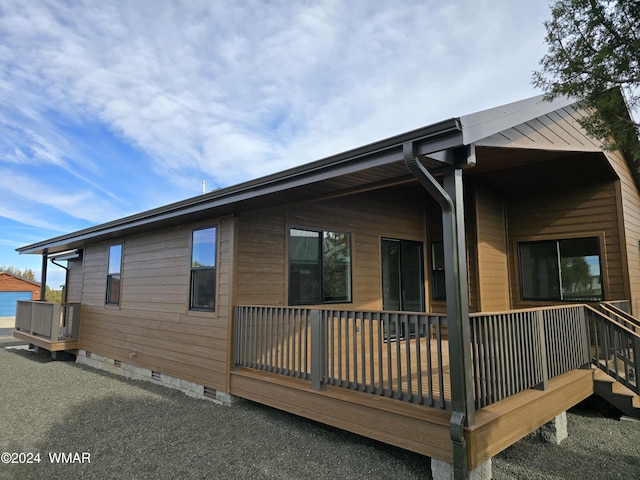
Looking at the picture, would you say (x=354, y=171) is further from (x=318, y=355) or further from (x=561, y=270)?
(x=561, y=270)

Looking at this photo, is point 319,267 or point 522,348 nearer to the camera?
point 522,348

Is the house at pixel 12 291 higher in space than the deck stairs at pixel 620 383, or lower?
higher

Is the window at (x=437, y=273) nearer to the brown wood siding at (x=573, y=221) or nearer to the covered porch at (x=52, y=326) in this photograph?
the brown wood siding at (x=573, y=221)

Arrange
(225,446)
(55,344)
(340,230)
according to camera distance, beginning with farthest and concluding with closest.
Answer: (55,344)
(340,230)
(225,446)

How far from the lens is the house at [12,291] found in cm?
2553

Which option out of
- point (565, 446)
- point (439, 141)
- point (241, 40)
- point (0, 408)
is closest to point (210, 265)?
point (0, 408)

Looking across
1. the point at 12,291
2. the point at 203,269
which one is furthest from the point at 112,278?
the point at 12,291

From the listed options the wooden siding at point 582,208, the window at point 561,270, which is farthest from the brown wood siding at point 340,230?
the window at point 561,270

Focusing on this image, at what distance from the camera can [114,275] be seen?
8586 millimetres

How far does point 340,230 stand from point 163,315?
3390mm

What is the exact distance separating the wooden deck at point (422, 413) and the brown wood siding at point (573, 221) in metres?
2.39

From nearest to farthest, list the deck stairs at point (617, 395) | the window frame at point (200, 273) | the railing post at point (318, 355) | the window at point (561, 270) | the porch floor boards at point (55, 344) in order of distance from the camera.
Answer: the railing post at point (318, 355) → the deck stairs at point (617, 395) → the window frame at point (200, 273) → the window at point (561, 270) → the porch floor boards at point (55, 344)

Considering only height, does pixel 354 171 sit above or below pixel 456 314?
above

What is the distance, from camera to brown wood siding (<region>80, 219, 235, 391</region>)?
18.3ft
